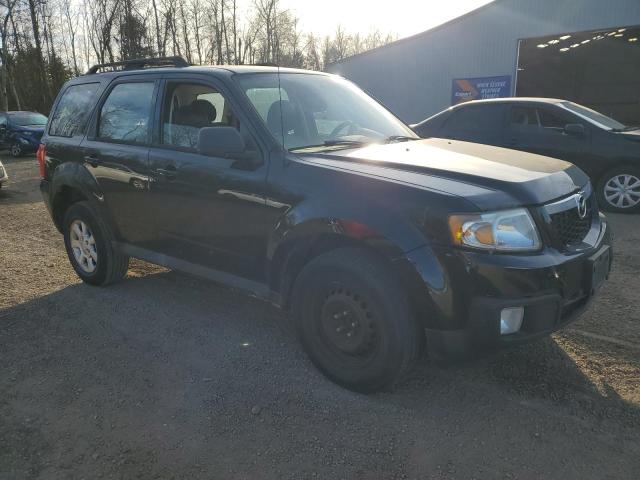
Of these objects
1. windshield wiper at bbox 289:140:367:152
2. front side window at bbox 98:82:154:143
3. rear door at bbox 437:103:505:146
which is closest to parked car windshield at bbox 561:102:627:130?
rear door at bbox 437:103:505:146

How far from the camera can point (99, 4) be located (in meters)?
43.3

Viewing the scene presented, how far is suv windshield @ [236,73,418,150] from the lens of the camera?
338 cm

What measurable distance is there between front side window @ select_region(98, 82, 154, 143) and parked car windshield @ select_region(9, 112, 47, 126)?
15713 millimetres

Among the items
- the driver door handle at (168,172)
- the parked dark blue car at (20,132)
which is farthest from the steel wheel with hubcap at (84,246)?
the parked dark blue car at (20,132)

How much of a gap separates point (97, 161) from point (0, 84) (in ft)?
117

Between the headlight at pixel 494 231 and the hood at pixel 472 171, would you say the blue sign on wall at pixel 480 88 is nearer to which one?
the hood at pixel 472 171

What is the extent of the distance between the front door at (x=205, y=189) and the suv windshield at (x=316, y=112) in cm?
20

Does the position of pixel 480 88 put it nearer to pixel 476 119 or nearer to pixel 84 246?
pixel 476 119

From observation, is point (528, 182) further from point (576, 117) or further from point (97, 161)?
point (576, 117)

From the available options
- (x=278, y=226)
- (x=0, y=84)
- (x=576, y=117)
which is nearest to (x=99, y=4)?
(x=0, y=84)

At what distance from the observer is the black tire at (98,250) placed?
4562 millimetres

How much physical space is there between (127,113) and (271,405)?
2.67m

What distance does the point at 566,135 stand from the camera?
768 centimetres

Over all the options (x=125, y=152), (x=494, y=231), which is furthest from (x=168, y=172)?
(x=494, y=231)
